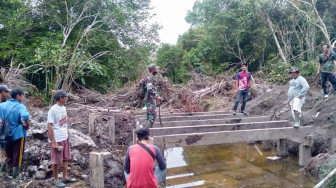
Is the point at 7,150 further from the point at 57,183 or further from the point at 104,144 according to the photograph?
the point at 104,144

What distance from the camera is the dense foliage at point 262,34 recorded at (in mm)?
15008

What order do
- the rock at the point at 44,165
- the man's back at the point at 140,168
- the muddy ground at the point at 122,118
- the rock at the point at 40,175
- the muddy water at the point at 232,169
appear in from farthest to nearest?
1. the muddy water at the point at 232,169
2. the muddy ground at the point at 122,118
3. the rock at the point at 44,165
4. the rock at the point at 40,175
5. the man's back at the point at 140,168

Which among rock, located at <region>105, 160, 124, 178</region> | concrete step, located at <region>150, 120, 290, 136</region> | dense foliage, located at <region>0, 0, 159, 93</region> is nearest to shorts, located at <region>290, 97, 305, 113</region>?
concrete step, located at <region>150, 120, 290, 136</region>

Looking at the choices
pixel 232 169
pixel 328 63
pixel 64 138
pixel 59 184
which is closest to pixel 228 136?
pixel 232 169

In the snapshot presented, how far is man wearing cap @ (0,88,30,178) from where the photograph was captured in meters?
4.21

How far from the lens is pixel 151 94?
5.77 meters

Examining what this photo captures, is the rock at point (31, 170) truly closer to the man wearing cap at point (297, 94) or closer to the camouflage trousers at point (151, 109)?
the camouflage trousers at point (151, 109)

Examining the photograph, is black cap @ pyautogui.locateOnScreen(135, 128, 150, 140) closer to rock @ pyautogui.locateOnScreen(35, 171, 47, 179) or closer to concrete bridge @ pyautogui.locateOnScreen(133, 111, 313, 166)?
concrete bridge @ pyautogui.locateOnScreen(133, 111, 313, 166)

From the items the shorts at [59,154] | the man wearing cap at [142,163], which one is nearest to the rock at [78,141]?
the shorts at [59,154]

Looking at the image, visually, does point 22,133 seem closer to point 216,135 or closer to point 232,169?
point 216,135

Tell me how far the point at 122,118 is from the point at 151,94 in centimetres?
312

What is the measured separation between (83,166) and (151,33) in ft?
39.2

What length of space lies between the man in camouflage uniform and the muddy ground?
1.06 metres

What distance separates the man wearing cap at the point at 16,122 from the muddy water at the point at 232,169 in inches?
103
